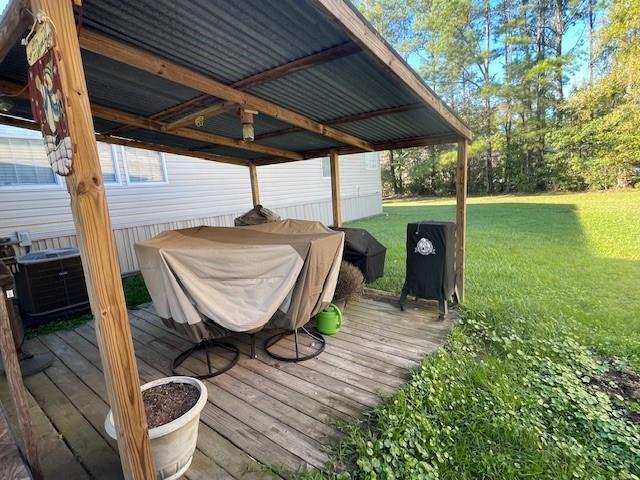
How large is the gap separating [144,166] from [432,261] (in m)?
5.87

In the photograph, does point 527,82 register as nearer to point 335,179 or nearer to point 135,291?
point 335,179

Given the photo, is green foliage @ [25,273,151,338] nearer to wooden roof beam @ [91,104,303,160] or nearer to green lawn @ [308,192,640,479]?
wooden roof beam @ [91,104,303,160]

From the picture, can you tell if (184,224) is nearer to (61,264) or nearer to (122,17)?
(61,264)

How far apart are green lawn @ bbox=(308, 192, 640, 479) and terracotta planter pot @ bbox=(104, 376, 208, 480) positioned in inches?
30.9

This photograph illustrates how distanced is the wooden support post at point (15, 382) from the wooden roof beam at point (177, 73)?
1.50m

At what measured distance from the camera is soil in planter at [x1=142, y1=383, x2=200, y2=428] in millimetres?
1680

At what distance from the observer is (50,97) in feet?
3.64

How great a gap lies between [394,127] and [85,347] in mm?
4356

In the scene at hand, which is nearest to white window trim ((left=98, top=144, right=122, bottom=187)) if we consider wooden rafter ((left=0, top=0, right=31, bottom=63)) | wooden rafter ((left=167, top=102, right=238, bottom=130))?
wooden rafter ((left=167, top=102, right=238, bottom=130))

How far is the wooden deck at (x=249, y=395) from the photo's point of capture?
6.30 feet

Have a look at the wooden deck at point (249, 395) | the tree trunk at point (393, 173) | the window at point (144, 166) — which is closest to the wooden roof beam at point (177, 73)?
the wooden deck at point (249, 395)

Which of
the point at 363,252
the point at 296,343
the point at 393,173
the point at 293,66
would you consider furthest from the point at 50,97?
the point at 393,173

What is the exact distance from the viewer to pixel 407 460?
1855mm

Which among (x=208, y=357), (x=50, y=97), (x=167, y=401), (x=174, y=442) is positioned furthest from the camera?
(x=208, y=357)
